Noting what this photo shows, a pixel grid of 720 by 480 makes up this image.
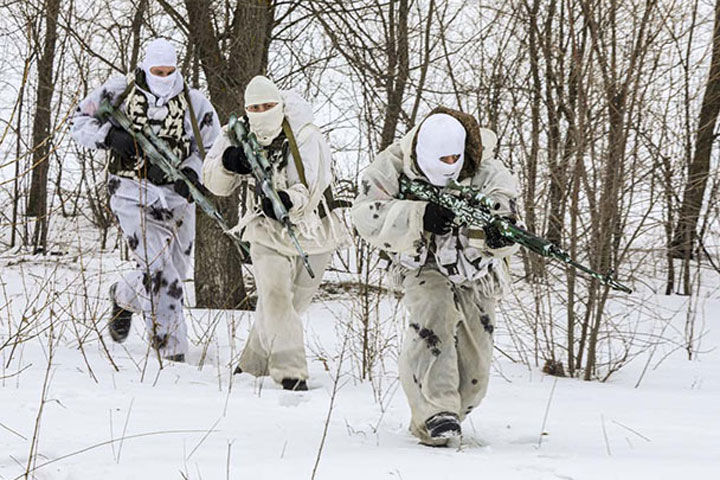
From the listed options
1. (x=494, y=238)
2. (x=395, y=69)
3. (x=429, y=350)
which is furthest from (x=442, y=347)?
(x=395, y=69)

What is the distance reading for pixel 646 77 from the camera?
4906 mm

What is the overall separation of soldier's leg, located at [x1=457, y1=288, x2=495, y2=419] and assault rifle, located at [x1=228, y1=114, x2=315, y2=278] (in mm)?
1273

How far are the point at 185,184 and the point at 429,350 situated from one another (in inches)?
95.5

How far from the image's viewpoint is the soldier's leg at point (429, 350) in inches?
133

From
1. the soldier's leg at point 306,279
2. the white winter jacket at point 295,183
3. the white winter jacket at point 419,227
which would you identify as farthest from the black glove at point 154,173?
the white winter jacket at point 419,227

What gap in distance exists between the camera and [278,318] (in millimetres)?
4738

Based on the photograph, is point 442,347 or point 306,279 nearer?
point 442,347

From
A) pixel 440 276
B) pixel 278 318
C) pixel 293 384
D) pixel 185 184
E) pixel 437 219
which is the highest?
pixel 185 184

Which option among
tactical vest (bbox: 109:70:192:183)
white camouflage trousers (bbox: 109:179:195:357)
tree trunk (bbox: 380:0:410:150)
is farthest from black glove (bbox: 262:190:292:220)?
tree trunk (bbox: 380:0:410:150)

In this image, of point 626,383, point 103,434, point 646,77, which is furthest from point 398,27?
point 103,434

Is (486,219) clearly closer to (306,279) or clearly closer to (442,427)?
(442,427)

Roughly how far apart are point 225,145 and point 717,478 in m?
3.15

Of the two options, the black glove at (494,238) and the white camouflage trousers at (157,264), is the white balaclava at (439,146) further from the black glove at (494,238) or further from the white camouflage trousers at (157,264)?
the white camouflage trousers at (157,264)

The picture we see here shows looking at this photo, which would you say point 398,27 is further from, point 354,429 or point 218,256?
point 354,429
